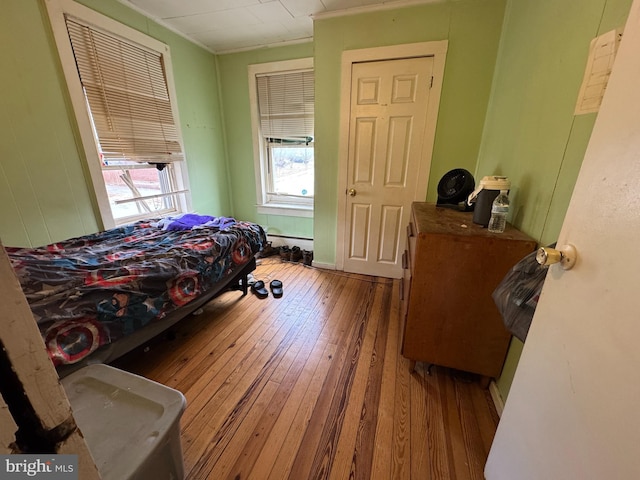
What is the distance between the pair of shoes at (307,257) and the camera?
126 inches

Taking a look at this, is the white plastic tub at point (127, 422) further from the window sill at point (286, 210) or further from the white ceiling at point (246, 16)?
the white ceiling at point (246, 16)

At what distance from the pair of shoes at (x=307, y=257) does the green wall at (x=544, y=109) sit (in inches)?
83.5

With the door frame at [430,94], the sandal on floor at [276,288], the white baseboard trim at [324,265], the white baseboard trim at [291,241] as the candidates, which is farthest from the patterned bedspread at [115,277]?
the white baseboard trim at [291,241]

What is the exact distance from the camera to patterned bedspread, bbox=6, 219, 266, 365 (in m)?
1.09

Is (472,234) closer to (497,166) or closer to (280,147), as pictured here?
(497,166)

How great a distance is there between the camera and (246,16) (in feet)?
7.50

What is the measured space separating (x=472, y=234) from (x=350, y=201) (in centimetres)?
153

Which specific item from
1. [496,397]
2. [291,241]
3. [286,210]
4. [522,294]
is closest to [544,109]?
[522,294]

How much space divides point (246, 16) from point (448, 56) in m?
1.82

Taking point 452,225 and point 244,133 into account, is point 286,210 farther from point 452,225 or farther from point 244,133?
point 452,225

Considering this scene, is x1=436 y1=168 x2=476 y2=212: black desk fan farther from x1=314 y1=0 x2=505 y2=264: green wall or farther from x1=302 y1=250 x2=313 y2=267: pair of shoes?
x1=302 y1=250 x2=313 y2=267: pair of shoes

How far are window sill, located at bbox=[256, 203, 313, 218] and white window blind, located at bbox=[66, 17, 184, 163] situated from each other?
46.7 inches

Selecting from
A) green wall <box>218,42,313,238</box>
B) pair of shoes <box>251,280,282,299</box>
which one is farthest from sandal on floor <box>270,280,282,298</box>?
green wall <box>218,42,313,238</box>

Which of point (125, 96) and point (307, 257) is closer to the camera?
point (125, 96)
